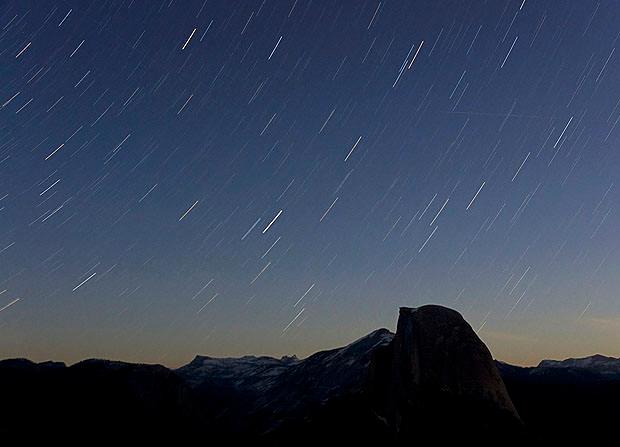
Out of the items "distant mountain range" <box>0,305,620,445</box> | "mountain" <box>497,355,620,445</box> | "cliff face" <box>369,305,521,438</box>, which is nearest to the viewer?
"cliff face" <box>369,305,521,438</box>

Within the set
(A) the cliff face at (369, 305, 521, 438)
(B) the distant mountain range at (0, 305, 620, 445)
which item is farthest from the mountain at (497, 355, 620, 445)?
(A) the cliff face at (369, 305, 521, 438)

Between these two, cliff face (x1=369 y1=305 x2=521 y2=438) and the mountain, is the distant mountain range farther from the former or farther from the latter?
the mountain

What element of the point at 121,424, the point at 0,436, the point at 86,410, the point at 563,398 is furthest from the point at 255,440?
the point at 563,398

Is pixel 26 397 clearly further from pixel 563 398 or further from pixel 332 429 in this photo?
pixel 563 398

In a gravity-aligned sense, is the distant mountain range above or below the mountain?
above

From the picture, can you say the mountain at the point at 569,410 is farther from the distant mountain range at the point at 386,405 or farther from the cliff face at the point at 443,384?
the cliff face at the point at 443,384

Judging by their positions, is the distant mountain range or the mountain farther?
the mountain

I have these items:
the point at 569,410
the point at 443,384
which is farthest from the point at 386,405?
the point at 569,410

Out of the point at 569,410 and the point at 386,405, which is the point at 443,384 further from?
the point at 569,410
